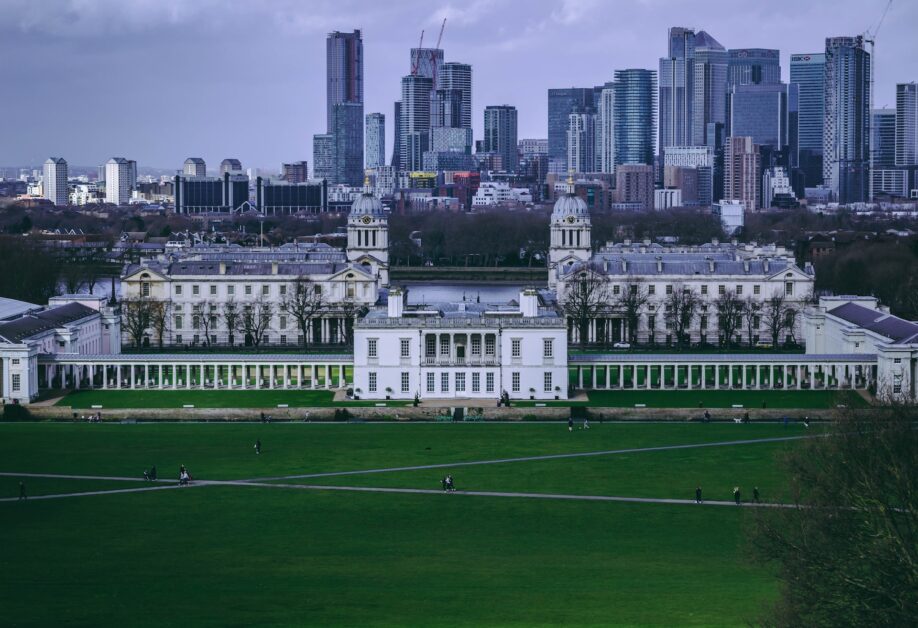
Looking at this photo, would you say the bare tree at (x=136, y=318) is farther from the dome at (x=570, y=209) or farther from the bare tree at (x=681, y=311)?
the bare tree at (x=681, y=311)

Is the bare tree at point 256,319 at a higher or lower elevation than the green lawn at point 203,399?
higher

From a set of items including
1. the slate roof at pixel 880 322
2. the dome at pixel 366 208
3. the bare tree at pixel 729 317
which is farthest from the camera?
the dome at pixel 366 208

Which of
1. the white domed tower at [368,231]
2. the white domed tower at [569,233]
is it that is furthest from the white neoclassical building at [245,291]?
the white domed tower at [569,233]

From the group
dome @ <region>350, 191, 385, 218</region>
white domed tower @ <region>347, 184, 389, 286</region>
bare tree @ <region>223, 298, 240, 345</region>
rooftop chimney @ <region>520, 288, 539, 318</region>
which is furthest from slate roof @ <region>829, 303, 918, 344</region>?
dome @ <region>350, 191, 385, 218</region>

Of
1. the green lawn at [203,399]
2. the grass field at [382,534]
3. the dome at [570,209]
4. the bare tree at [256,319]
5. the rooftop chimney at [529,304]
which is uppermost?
the dome at [570,209]

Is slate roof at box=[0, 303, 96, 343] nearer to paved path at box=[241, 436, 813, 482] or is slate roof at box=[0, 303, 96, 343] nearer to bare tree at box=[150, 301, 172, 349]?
bare tree at box=[150, 301, 172, 349]

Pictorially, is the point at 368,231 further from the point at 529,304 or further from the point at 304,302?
the point at 529,304

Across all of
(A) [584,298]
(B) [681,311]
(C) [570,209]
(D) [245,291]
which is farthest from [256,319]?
(B) [681,311]
